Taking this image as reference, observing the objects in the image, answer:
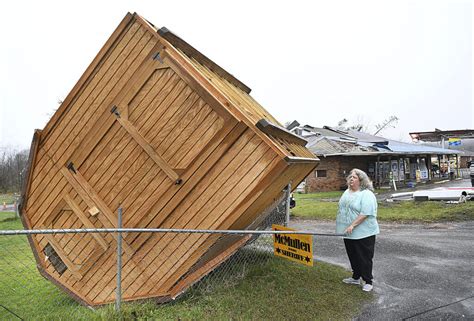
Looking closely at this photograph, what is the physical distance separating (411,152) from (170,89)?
25947mm

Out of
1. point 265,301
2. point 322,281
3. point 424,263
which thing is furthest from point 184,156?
point 424,263

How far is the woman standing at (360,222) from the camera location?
455 cm

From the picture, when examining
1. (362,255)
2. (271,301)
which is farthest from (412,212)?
(271,301)

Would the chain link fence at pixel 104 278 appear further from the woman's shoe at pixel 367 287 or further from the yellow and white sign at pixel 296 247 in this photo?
the woman's shoe at pixel 367 287

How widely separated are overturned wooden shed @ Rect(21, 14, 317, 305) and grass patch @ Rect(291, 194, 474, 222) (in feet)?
31.3

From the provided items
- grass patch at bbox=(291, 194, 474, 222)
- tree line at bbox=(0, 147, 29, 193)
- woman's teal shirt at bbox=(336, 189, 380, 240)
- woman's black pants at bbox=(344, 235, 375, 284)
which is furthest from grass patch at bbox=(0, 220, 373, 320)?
tree line at bbox=(0, 147, 29, 193)

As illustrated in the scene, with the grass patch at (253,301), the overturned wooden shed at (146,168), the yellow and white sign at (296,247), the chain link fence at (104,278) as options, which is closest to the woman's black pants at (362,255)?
the grass patch at (253,301)

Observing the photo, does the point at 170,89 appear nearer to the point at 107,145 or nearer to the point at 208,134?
the point at 208,134

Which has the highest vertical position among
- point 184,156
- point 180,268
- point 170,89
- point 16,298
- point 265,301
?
point 170,89

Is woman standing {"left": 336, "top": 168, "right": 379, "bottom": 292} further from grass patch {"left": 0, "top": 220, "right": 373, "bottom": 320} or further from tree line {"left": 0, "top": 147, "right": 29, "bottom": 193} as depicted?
tree line {"left": 0, "top": 147, "right": 29, "bottom": 193}

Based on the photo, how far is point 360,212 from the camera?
4.58 metres

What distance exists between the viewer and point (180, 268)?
399 centimetres

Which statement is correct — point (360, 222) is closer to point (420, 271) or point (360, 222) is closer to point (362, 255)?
point (362, 255)

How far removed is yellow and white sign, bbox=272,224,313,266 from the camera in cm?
421
